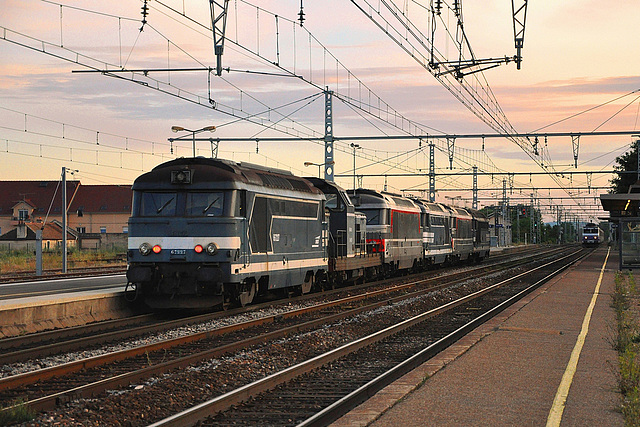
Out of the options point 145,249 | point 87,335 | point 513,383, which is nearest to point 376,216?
point 145,249

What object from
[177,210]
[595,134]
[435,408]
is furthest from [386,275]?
[435,408]

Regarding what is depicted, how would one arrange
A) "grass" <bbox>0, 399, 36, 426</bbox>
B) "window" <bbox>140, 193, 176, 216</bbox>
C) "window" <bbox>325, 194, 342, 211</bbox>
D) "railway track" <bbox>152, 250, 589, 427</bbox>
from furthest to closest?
"window" <bbox>325, 194, 342, 211</bbox> → "window" <bbox>140, 193, 176, 216</bbox> → "railway track" <bbox>152, 250, 589, 427</bbox> → "grass" <bbox>0, 399, 36, 426</bbox>

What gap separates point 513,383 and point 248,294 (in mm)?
10131

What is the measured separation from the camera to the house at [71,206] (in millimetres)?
101750

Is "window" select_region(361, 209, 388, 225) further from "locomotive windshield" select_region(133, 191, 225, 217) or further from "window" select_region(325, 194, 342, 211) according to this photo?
"locomotive windshield" select_region(133, 191, 225, 217)

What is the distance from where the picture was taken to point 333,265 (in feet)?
85.2

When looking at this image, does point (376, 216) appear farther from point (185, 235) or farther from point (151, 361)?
point (151, 361)

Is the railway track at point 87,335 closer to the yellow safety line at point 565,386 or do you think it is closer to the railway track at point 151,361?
the railway track at point 151,361

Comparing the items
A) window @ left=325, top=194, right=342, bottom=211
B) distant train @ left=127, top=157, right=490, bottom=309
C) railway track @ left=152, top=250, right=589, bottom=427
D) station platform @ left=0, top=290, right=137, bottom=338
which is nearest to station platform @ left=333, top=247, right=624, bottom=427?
railway track @ left=152, top=250, right=589, bottom=427

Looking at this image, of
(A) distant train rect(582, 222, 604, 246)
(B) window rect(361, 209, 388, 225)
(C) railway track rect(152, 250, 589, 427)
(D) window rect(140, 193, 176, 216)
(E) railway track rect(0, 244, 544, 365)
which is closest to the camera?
(C) railway track rect(152, 250, 589, 427)

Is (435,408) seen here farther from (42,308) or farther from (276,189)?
(276,189)

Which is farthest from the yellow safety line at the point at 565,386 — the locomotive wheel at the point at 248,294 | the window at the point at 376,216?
the window at the point at 376,216

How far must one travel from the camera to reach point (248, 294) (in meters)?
19.3

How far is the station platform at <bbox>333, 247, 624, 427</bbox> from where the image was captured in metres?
8.19
